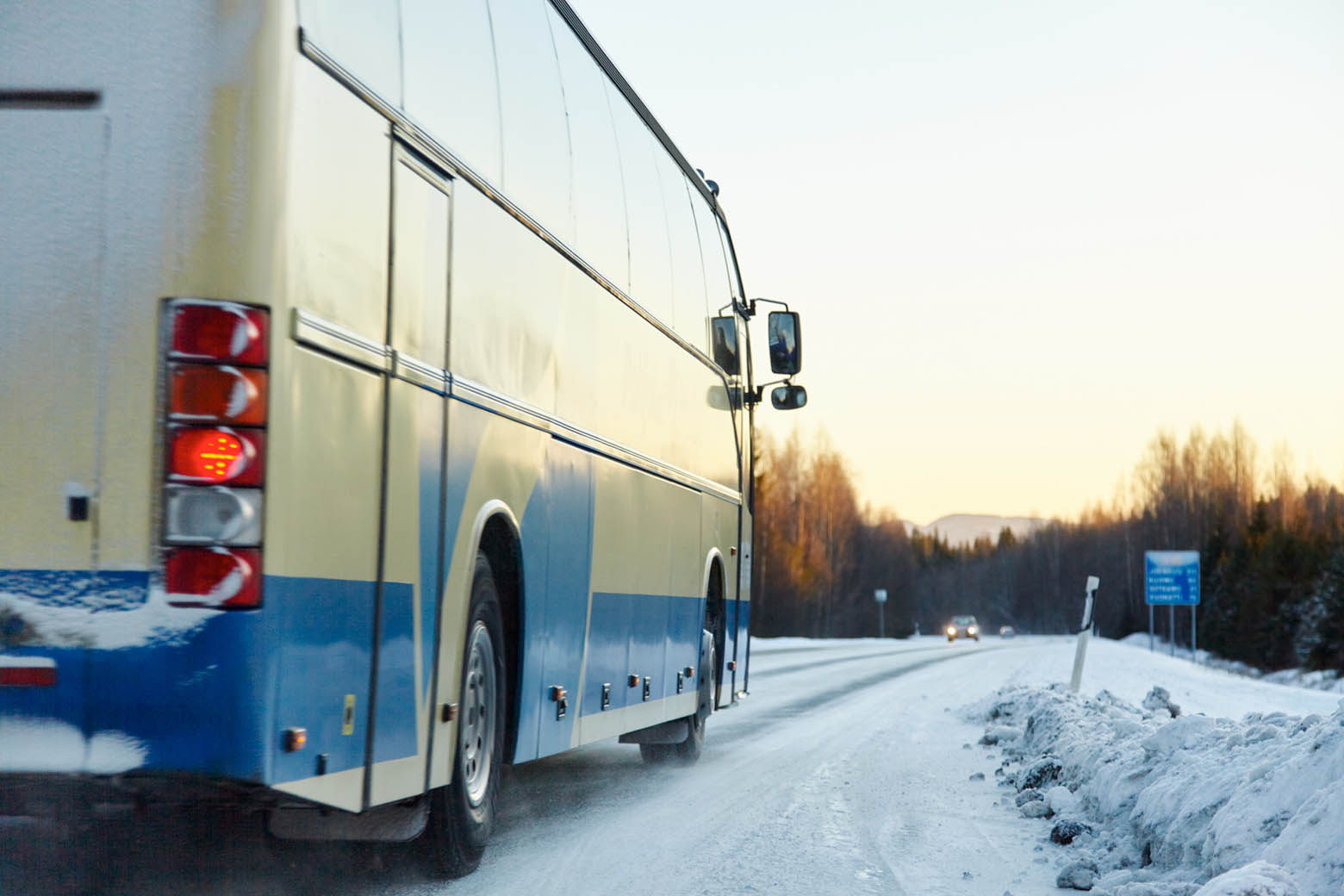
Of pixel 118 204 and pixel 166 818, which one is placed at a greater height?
pixel 118 204

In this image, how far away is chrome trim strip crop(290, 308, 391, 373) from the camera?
4348 mm

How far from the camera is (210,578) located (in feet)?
13.3

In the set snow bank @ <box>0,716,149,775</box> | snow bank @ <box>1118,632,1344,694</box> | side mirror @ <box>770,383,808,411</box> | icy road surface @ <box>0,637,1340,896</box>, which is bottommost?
snow bank @ <box>1118,632,1344,694</box>

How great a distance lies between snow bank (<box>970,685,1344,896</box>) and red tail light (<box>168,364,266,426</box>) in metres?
3.48

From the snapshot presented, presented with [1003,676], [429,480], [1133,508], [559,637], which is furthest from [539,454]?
[1133,508]

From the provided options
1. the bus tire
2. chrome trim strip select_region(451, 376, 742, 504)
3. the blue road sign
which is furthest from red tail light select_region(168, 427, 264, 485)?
the blue road sign

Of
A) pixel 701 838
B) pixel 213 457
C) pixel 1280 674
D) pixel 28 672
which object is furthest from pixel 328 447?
pixel 1280 674

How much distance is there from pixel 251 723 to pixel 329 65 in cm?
208

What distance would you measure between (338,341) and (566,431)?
114 inches

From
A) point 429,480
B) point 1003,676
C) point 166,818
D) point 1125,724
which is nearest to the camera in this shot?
point 166,818

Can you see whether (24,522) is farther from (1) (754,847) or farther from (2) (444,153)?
(1) (754,847)

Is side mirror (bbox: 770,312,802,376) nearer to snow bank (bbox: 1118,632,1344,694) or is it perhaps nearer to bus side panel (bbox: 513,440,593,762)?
bus side panel (bbox: 513,440,593,762)

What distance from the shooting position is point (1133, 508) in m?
121

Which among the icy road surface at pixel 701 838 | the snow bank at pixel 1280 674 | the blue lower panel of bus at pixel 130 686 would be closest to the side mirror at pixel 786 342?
the icy road surface at pixel 701 838
